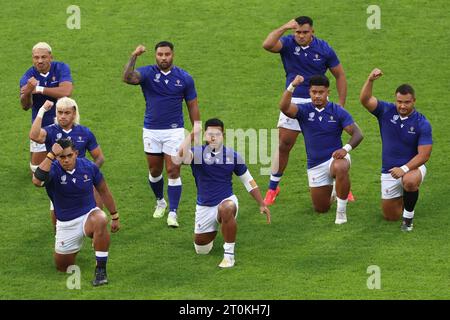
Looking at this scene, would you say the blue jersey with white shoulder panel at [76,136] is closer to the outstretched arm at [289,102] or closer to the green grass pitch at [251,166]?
the green grass pitch at [251,166]

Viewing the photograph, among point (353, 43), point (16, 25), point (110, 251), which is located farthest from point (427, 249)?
point (16, 25)

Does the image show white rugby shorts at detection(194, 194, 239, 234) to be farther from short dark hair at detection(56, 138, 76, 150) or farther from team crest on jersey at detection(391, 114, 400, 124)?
team crest on jersey at detection(391, 114, 400, 124)

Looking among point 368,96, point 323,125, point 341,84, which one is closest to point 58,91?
point 323,125

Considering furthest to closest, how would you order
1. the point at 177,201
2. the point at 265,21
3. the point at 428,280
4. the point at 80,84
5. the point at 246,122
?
the point at 265,21 < the point at 80,84 < the point at 246,122 < the point at 177,201 < the point at 428,280

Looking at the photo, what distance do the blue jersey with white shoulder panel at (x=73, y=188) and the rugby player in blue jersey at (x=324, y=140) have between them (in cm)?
309

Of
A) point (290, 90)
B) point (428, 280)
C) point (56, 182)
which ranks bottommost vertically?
point (428, 280)

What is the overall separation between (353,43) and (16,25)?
6580mm

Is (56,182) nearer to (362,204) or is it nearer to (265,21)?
(362,204)

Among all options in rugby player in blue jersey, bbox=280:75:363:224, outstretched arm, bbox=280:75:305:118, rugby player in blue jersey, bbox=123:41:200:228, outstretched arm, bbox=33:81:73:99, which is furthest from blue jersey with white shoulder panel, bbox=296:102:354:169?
outstretched arm, bbox=33:81:73:99

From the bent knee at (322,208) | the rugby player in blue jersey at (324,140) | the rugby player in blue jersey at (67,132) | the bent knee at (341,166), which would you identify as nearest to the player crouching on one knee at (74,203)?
the rugby player in blue jersey at (67,132)

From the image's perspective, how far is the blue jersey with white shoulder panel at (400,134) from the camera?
16812 millimetres

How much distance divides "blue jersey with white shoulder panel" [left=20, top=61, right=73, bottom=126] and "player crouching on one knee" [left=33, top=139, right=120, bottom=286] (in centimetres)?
266

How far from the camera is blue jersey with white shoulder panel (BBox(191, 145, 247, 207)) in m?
15.8

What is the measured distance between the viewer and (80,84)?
22375 mm
